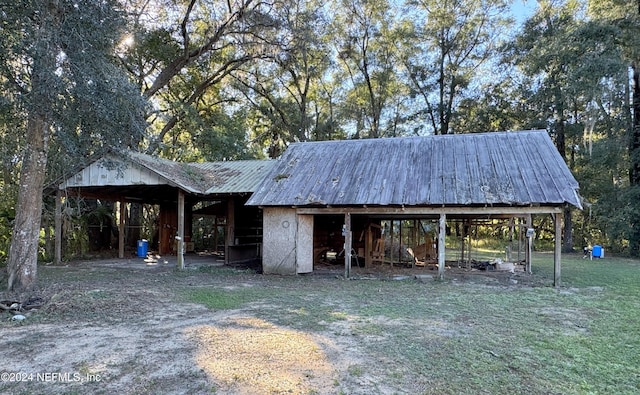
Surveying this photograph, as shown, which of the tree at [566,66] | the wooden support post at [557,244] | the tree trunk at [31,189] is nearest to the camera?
the tree trunk at [31,189]

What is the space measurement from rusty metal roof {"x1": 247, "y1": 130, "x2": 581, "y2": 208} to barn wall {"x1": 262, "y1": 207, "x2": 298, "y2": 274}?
0.48 metres

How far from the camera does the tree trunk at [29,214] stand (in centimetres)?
804

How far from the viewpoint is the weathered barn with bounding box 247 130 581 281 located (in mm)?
11180

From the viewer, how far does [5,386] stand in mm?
4129

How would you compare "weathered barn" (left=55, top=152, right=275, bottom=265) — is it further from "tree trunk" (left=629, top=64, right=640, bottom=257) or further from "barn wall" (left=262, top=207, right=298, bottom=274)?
"tree trunk" (left=629, top=64, right=640, bottom=257)

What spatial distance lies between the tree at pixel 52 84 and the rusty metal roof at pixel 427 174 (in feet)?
17.8

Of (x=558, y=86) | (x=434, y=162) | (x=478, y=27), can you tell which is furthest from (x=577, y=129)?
(x=434, y=162)

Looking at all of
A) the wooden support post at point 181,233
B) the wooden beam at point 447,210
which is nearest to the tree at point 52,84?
the wooden support post at point 181,233

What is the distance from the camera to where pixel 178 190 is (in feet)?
45.6

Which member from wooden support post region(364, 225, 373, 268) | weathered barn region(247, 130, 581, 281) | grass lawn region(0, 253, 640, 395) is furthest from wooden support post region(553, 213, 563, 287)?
wooden support post region(364, 225, 373, 268)

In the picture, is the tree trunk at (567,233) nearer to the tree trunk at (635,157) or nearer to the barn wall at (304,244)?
the tree trunk at (635,157)

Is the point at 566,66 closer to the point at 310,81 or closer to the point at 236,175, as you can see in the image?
the point at 310,81

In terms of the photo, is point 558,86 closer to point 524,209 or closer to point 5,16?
point 524,209

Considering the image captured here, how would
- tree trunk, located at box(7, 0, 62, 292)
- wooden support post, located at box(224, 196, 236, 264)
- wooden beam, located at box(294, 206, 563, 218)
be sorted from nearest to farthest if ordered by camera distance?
tree trunk, located at box(7, 0, 62, 292) → wooden beam, located at box(294, 206, 563, 218) → wooden support post, located at box(224, 196, 236, 264)
